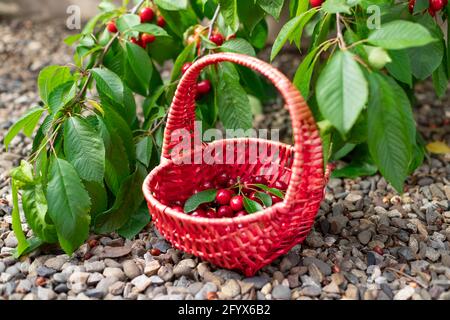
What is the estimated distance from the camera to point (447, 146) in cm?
191

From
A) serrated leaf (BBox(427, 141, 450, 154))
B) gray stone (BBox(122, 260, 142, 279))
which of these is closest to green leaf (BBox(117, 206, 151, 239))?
gray stone (BBox(122, 260, 142, 279))

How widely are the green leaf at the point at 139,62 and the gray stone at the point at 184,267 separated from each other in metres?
0.57

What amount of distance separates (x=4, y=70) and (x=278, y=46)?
1719 mm

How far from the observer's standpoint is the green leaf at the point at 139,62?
1.59 meters

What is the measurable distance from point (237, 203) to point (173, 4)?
0.60 metres

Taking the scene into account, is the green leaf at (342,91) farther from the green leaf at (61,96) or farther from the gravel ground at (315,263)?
the green leaf at (61,96)

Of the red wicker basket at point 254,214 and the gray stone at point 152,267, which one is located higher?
the red wicker basket at point 254,214

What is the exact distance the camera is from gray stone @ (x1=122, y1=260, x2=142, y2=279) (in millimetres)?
1307

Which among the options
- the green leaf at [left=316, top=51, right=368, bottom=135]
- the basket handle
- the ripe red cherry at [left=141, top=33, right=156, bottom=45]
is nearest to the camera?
the green leaf at [left=316, top=51, right=368, bottom=135]

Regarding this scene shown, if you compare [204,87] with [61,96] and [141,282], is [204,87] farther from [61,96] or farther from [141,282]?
[141,282]

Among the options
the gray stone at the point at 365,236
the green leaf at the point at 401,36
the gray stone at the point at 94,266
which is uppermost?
the green leaf at the point at 401,36

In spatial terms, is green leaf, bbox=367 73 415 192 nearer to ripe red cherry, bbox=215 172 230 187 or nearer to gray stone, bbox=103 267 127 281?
ripe red cherry, bbox=215 172 230 187

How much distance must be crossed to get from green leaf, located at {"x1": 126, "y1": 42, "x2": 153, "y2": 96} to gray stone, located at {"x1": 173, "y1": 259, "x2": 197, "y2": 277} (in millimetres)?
567

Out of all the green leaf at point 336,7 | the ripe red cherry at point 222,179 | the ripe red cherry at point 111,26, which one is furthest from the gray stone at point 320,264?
the ripe red cherry at point 111,26
